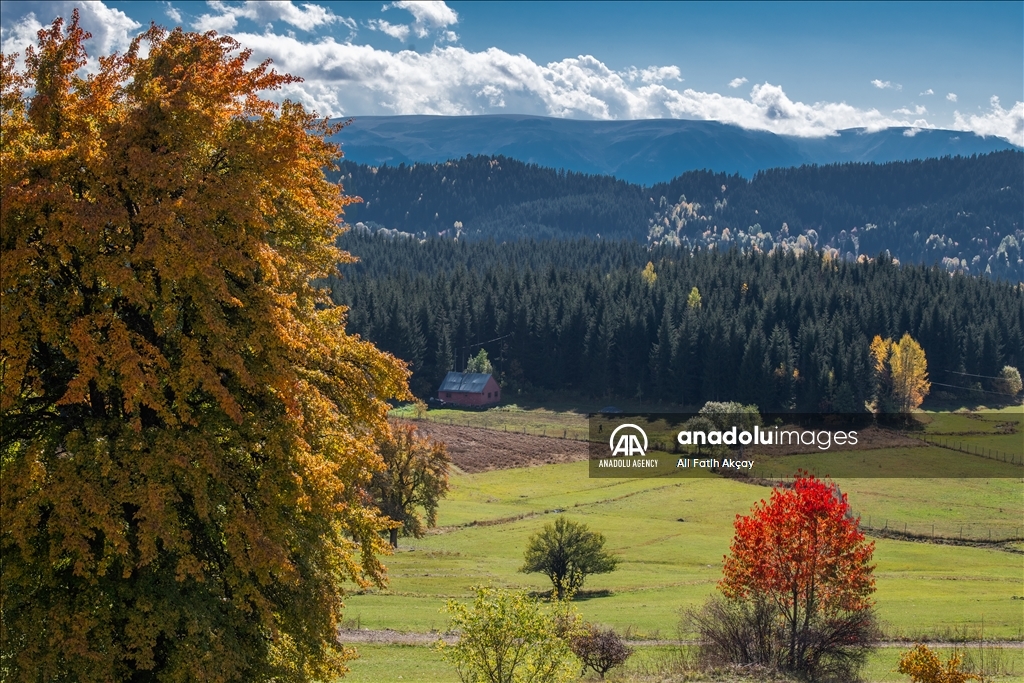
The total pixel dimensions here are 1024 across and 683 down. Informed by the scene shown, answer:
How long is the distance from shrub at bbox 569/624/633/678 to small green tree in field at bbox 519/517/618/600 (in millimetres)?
21234

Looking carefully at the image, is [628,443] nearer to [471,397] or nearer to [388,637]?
[471,397]

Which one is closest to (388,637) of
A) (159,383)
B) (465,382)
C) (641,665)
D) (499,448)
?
(641,665)

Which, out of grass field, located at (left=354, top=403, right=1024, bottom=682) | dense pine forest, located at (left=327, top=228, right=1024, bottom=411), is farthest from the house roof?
grass field, located at (left=354, top=403, right=1024, bottom=682)

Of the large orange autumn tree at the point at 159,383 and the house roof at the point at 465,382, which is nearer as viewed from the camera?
the large orange autumn tree at the point at 159,383

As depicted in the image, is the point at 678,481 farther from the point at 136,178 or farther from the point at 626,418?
the point at 136,178

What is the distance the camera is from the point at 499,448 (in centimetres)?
11919

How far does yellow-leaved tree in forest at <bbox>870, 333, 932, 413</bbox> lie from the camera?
15325 centimetres

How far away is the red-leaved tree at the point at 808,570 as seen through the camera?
33.9m

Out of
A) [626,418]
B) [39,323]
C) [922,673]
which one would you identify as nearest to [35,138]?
[39,323]

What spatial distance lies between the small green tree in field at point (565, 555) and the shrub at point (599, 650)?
21.2m

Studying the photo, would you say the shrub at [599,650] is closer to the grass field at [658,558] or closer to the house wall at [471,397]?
the grass field at [658,558]

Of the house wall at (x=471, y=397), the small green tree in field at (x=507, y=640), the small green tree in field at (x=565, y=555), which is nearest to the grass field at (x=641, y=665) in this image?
the small green tree in field at (x=507, y=640)

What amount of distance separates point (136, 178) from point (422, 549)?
1998 inches

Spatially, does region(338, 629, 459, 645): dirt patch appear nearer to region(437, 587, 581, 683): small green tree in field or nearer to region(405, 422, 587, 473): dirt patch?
region(437, 587, 581, 683): small green tree in field
